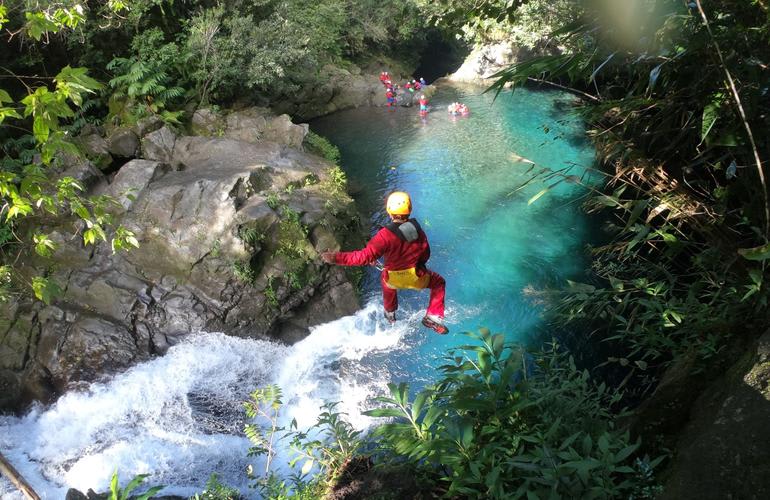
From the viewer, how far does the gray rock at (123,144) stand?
1067 cm

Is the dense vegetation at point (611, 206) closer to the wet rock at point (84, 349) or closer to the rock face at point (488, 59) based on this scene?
the wet rock at point (84, 349)

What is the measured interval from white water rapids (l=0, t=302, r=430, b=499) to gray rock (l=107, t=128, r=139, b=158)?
5211 mm

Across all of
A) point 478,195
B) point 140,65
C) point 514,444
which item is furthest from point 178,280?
point 478,195

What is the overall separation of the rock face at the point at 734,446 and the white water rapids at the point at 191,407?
489 centimetres

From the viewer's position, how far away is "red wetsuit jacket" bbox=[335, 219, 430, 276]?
184 inches

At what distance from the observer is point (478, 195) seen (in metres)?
12.7

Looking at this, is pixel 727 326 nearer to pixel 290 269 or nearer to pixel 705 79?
pixel 705 79

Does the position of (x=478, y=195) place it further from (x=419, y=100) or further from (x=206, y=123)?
(x=419, y=100)

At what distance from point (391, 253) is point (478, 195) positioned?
27.2 ft

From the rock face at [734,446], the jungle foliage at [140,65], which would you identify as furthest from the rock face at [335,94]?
the rock face at [734,446]

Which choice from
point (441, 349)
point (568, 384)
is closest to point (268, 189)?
point (441, 349)

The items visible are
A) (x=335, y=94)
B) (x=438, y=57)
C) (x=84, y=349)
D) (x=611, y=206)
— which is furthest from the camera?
(x=438, y=57)

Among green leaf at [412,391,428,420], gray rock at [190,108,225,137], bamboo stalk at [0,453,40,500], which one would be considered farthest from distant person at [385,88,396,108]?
bamboo stalk at [0,453,40,500]

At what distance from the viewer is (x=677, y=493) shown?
2.25 meters
